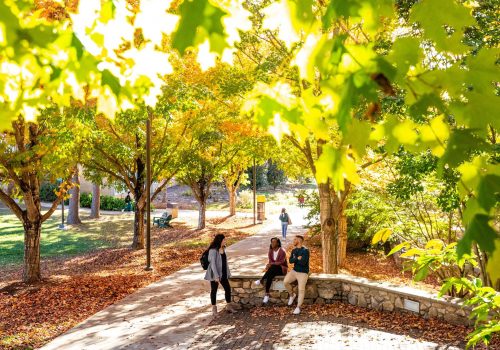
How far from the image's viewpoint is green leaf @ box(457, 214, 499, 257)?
1.39 meters

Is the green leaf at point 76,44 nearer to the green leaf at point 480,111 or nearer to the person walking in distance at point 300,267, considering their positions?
the green leaf at point 480,111

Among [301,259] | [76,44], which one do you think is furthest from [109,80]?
[301,259]

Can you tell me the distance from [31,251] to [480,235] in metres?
15.2

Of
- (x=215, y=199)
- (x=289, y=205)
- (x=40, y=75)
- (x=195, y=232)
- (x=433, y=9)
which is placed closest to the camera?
(x=433, y=9)

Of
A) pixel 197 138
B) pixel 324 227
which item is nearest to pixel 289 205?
pixel 197 138

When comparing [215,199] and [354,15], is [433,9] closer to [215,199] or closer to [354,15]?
[354,15]

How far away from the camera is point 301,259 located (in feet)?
34.8

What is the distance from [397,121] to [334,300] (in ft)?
32.1

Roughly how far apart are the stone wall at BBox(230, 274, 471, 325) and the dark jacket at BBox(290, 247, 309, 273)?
0.58 m

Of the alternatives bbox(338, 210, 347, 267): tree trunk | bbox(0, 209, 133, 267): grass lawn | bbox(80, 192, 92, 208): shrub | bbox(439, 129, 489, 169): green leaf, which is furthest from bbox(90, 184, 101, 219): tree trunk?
bbox(439, 129, 489, 169): green leaf

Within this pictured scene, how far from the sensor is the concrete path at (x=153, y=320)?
29.3 feet

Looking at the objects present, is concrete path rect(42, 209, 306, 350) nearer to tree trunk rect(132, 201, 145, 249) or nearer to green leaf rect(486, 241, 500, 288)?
tree trunk rect(132, 201, 145, 249)

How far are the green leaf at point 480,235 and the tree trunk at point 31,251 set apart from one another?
48.6ft

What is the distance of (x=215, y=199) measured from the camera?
54125 mm
